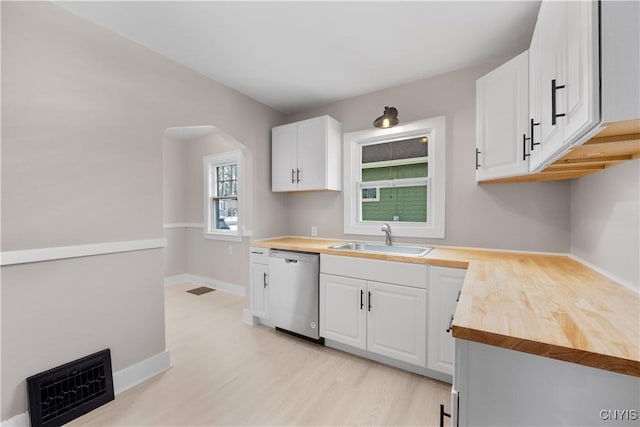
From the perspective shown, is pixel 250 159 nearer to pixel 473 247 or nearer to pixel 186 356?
pixel 186 356

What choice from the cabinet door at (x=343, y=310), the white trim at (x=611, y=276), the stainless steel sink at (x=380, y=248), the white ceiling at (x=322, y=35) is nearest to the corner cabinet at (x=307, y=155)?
the white ceiling at (x=322, y=35)

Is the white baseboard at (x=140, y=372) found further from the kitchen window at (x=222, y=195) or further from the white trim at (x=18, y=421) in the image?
the kitchen window at (x=222, y=195)

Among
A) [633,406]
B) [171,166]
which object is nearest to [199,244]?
[171,166]

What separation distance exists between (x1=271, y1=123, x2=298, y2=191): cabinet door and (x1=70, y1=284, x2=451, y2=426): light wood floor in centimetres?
172

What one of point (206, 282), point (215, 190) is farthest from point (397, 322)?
point (215, 190)

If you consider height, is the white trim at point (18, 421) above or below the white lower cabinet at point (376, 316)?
below

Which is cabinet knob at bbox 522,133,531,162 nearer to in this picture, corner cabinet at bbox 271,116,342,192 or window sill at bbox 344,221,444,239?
window sill at bbox 344,221,444,239

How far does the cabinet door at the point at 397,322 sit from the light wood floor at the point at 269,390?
19cm

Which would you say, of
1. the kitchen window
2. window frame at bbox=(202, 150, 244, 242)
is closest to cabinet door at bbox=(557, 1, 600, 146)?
window frame at bbox=(202, 150, 244, 242)

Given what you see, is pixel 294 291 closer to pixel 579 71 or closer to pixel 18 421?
pixel 18 421

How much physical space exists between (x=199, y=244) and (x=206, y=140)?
185 centimetres

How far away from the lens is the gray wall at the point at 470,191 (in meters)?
2.08

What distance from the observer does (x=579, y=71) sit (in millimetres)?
856

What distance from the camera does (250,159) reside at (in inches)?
122
